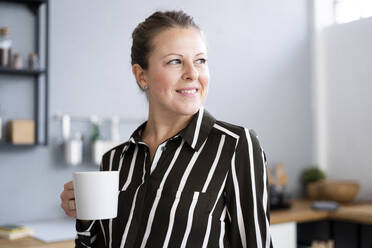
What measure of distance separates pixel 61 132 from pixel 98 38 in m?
0.58

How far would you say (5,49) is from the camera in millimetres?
2285

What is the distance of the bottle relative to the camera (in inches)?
89.3

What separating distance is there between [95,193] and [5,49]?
1.53 meters

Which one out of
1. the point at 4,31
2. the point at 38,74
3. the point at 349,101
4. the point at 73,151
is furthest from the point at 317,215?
the point at 4,31

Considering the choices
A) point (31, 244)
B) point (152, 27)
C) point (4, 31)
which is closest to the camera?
point (152, 27)

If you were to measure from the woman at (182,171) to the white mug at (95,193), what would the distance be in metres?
0.07

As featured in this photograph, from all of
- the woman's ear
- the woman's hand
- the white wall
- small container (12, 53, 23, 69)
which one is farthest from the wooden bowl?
the woman's hand

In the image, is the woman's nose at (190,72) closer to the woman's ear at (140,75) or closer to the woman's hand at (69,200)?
the woman's ear at (140,75)

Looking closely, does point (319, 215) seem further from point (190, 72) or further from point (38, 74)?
point (190, 72)

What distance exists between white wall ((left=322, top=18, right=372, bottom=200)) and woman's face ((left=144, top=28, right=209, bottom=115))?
2440 mm

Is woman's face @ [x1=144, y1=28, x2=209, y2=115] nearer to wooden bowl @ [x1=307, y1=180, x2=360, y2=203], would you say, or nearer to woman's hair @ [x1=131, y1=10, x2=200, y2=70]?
woman's hair @ [x1=131, y1=10, x2=200, y2=70]

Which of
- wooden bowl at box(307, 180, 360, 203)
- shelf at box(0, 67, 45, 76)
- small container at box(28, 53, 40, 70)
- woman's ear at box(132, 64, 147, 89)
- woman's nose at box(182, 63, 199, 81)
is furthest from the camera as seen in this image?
wooden bowl at box(307, 180, 360, 203)

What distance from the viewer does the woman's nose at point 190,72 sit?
1.14 metres

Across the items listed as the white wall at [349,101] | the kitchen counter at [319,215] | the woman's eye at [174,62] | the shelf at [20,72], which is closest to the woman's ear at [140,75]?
the woman's eye at [174,62]
